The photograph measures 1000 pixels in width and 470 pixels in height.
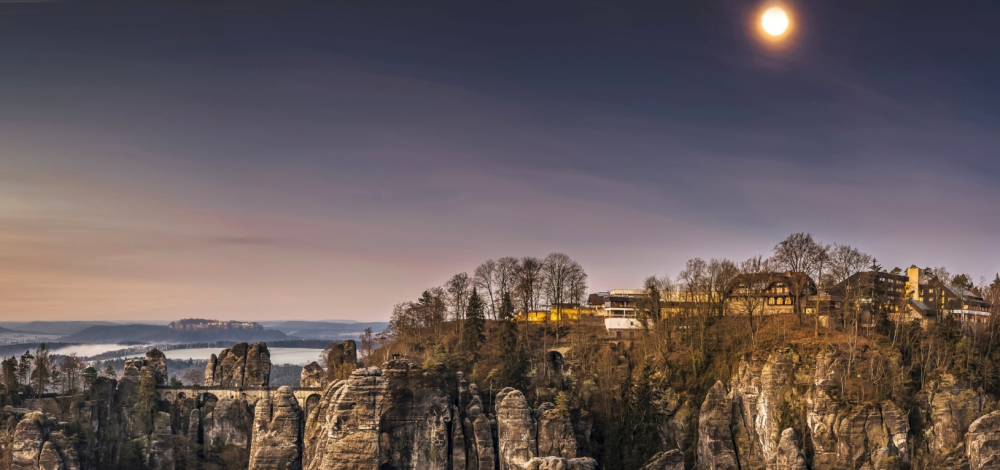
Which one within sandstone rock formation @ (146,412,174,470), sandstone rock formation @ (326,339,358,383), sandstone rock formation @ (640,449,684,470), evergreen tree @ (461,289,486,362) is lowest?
sandstone rock formation @ (146,412,174,470)

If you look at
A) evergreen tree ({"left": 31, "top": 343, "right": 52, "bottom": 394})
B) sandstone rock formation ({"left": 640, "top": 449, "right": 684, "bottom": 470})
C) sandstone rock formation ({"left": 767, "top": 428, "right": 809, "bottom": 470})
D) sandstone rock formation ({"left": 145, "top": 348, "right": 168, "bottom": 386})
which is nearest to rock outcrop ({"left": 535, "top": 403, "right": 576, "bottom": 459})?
sandstone rock formation ({"left": 640, "top": 449, "right": 684, "bottom": 470})

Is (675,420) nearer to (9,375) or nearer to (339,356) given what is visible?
(339,356)

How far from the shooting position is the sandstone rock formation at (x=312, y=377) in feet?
294

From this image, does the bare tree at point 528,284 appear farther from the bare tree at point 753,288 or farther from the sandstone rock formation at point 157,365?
the sandstone rock formation at point 157,365

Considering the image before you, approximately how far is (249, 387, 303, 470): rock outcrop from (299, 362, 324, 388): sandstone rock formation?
1893 cm

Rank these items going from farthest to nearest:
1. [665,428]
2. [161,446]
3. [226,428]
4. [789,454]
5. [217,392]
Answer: [217,392] < [226,428] < [161,446] < [665,428] < [789,454]

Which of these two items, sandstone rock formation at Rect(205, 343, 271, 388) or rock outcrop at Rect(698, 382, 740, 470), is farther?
sandstone rock formation at Rect(205, 343, 271, 388)

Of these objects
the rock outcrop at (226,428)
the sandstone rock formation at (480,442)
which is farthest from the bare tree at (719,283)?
the rock outcrop at (226,428)

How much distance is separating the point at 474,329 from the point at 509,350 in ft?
20.7

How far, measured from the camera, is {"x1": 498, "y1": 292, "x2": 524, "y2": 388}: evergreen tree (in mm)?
70000

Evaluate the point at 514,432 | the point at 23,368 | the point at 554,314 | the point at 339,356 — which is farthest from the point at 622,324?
the point at 23,368

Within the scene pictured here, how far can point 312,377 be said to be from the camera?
3553 inches

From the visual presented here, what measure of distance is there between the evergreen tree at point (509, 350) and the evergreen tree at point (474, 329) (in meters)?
2.35

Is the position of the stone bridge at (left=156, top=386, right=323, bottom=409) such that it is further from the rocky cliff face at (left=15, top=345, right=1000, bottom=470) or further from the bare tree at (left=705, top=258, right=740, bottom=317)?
the bare tree at (left=705, top=258, right=740, bottom=317)
